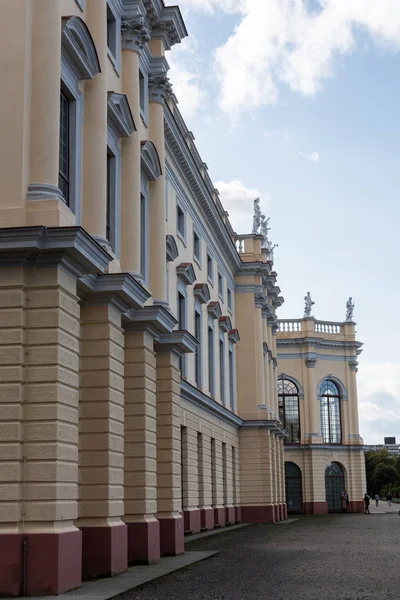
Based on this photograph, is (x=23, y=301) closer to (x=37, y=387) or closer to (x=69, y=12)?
(x=37, y=387)

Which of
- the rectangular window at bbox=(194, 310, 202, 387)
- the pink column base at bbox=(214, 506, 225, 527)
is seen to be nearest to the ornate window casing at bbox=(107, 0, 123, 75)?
the rectangular window at bbox=(194, 310, 202, 387)

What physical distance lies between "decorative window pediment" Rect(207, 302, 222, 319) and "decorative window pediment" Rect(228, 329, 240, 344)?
4.46 m

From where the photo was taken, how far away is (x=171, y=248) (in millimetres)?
29922

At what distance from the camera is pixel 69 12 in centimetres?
1712

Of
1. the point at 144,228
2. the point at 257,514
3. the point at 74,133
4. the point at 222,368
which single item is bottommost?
the point at 257,514

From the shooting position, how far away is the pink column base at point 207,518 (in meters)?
35.0

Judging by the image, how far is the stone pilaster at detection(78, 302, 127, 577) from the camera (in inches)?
647

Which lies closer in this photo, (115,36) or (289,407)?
(115,36)

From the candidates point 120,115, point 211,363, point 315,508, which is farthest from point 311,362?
point 120,115

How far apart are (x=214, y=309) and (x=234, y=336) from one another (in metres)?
6.75

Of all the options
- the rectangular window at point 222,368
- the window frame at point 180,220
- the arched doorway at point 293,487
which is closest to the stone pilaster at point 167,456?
the window frame at point 180,220

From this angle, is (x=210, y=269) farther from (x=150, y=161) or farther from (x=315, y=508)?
(x=315, y=508)

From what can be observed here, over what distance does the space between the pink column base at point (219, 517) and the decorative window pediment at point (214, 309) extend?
8.28 m

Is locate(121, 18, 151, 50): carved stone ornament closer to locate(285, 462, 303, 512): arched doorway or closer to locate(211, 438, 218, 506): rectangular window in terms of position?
locate(211, 438, 218, 506): rectangular window
